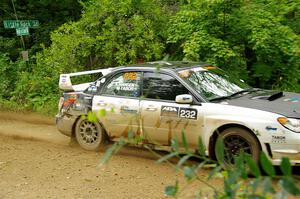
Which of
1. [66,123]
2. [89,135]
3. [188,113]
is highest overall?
[188,113]

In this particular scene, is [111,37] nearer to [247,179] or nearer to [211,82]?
[211,82]

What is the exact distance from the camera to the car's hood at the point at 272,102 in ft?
20.2

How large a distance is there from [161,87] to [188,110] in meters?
0.71

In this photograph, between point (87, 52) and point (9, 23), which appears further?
point (9, 23)

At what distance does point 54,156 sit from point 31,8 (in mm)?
10252

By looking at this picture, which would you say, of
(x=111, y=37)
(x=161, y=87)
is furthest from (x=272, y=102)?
(x=111, y=37)

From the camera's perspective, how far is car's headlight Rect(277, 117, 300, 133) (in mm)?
5891

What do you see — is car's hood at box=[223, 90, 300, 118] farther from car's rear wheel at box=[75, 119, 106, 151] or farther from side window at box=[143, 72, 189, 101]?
car's rear wheel at box=[75, 119, 106, 151]

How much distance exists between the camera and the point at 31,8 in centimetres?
1675

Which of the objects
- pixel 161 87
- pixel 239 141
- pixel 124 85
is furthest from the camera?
pixel 124 85

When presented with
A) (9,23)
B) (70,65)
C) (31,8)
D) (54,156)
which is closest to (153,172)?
(54,156)

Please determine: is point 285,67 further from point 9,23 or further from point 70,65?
point 9,23

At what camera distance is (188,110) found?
666 centimetres

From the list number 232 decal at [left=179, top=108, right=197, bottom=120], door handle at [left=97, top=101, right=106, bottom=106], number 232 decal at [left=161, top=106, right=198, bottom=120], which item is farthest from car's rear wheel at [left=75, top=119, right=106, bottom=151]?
number 232 decal at [left=179, top=108, right=197, bottom=120]
